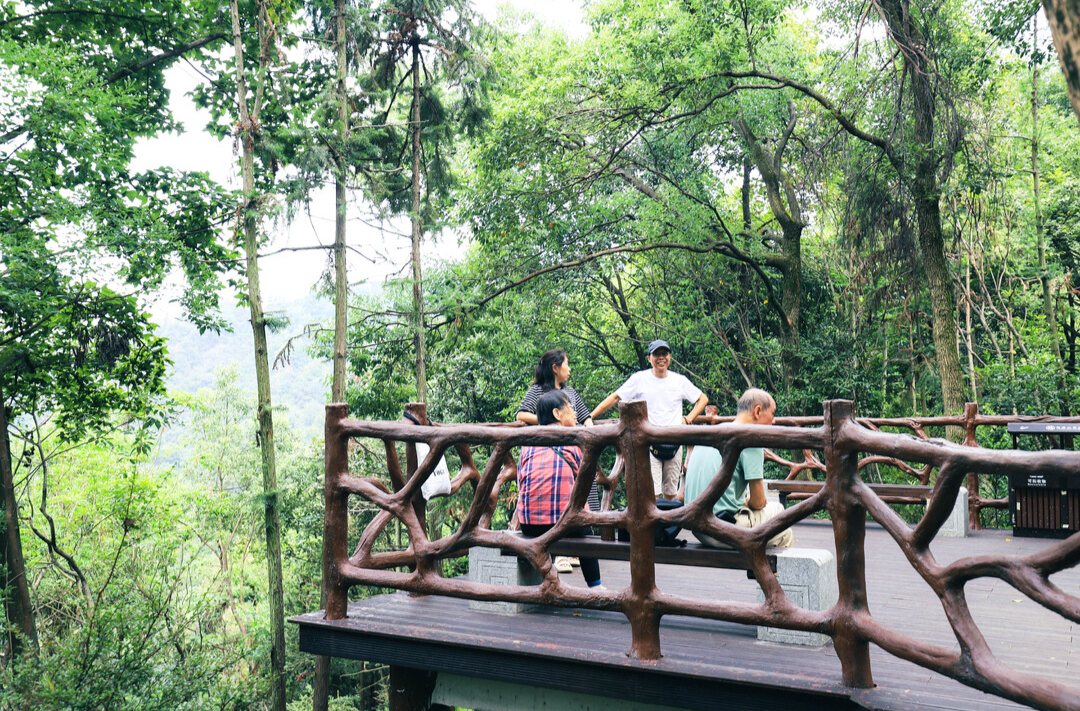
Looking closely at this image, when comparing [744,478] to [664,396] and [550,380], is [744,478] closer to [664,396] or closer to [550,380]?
[550,380]

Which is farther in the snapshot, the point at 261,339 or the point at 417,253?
the point at 417,253

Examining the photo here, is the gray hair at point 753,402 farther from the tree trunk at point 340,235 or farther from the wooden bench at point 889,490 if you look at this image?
the tree trunk at point 340,235

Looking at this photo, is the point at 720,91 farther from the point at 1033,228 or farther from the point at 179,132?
the point at 179,132

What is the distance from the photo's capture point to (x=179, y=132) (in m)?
15.3

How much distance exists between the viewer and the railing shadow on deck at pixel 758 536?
8.70 ft

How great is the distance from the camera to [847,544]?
3.11m

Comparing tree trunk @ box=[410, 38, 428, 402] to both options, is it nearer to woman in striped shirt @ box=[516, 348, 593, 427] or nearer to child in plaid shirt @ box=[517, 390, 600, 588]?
woman in striped shirt @ box=[516, 348, 593, 427]

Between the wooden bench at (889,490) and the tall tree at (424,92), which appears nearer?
the wooden bench at (889,490)

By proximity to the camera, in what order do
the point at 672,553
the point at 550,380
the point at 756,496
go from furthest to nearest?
the point at 550,380 → the point at 756,496 → the point at 672,553

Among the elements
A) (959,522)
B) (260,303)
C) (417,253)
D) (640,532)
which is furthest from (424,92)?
(640,532)

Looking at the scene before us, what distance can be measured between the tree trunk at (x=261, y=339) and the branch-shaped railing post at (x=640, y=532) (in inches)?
417

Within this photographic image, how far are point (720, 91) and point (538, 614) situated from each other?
10.9 meters

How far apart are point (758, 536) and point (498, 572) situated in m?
1.89

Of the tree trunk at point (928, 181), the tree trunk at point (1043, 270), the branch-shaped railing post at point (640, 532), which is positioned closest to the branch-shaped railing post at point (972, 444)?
the tree trunk at point (928, 181)
